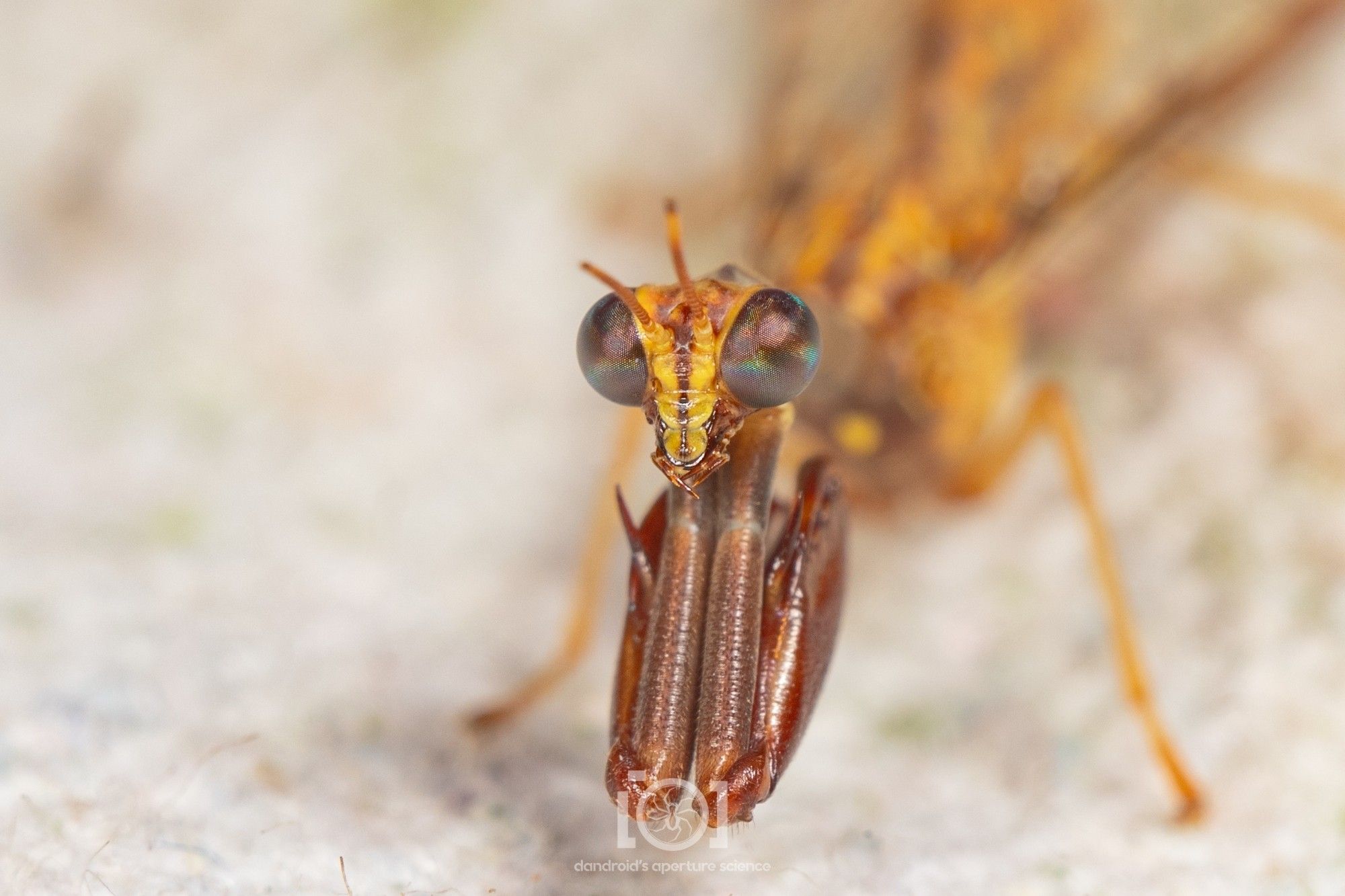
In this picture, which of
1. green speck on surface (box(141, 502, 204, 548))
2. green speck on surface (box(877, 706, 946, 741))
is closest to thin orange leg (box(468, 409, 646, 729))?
green speck on surface (box(877, 706, 946, 741))

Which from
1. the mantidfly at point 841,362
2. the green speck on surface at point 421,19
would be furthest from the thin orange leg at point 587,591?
the green speck on surface at point 421,19

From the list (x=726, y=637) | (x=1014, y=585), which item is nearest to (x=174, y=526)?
(x=726, y=637)

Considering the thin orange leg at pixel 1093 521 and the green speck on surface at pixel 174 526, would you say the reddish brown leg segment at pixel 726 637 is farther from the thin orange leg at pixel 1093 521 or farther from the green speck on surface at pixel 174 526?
the green speck on surface at pixel 174 526

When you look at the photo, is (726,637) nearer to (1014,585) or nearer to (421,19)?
(1014,585)

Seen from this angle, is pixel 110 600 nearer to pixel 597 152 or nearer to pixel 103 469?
pixel 103 469

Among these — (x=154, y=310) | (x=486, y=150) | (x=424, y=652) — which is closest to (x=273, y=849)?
(x=424, y=652)
